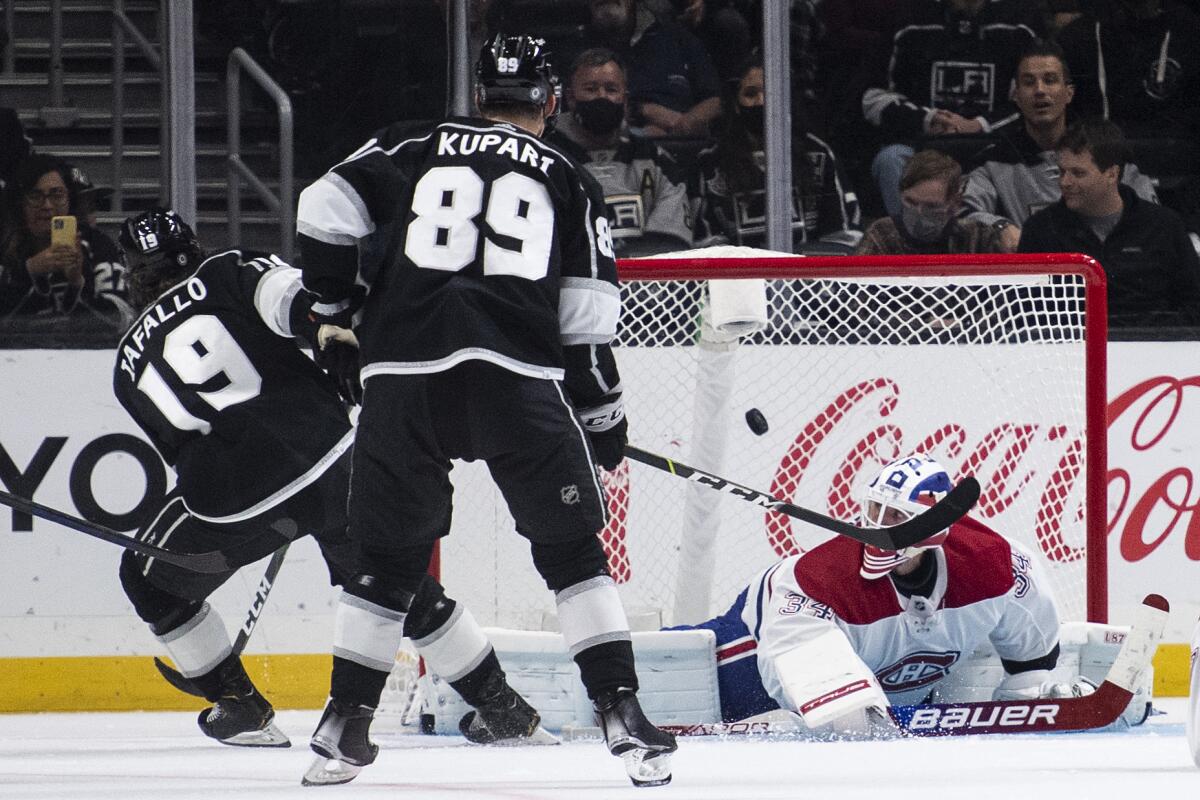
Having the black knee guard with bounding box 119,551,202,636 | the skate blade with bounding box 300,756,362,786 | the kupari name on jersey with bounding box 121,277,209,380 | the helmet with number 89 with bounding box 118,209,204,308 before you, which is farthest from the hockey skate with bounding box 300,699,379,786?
the helmet with number 89 with bounding box 118,209,204,308

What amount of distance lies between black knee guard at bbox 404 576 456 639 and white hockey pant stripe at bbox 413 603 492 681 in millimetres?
12

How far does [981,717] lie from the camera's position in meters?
3.29

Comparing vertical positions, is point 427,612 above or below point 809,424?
below

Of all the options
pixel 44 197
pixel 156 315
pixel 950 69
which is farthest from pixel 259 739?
pixel 950 69

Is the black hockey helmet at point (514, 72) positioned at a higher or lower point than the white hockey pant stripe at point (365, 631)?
higher

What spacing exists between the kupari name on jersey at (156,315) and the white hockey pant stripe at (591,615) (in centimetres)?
115

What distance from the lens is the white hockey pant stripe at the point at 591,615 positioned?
252 centimetres

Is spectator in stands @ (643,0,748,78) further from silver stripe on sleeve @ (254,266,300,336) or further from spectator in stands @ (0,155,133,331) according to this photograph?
silver stripe on sleeve @ (254,266,300,336)

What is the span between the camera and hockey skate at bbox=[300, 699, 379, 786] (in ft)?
8.31

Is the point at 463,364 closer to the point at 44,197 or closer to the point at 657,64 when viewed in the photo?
the point at 44,197

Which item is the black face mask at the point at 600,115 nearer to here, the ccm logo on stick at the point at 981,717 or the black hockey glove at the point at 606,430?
the ccm logo on stick at the point at 981,717

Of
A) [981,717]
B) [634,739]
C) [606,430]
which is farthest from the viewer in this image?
[981,717]

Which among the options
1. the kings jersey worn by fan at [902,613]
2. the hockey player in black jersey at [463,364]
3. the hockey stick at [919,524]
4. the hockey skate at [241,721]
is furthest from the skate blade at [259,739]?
the hockey stick at [919,524]

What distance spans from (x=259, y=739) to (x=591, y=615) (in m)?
1.19
